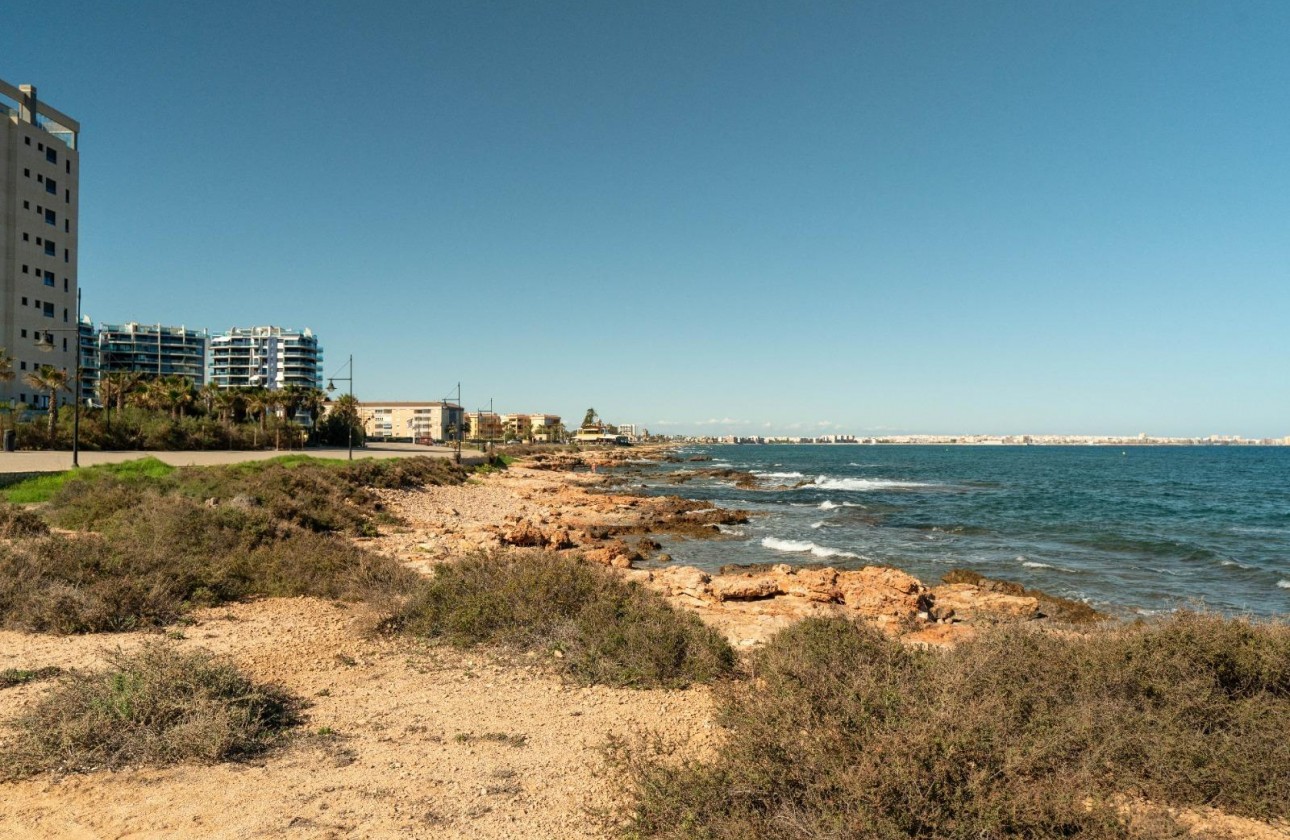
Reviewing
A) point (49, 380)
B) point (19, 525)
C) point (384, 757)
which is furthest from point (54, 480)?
point (49, 380)

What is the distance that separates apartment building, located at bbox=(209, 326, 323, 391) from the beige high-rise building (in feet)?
251

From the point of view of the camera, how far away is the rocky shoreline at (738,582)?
43.7 ft

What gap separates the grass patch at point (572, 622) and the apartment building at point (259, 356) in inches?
5360

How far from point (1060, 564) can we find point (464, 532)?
20.2 m

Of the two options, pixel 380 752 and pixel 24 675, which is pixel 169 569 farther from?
pixel 380 752

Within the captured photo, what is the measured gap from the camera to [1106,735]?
18.1 ft

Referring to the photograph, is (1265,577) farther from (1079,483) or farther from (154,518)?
(1079,483)

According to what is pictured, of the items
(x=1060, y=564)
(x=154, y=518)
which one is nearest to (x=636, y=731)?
(x=154, y=518)

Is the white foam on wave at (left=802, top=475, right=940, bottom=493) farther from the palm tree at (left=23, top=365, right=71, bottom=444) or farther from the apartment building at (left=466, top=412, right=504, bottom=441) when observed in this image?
the apartment building at (left=466, top=412, right=504, bottom=441)

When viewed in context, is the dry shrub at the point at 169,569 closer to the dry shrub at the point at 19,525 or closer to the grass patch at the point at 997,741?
the dry shrub at the point at 19,525

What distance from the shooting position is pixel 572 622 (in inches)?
384

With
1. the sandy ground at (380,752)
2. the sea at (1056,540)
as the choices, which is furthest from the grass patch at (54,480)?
the sea at (1056,540)

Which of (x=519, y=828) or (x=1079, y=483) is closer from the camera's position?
(x=519, y=828)

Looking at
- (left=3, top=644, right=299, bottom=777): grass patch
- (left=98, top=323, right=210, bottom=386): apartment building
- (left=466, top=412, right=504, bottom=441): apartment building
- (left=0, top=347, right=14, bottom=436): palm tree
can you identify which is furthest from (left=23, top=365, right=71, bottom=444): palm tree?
(left=466, top=412, right=504, bottom=441): apartment building
